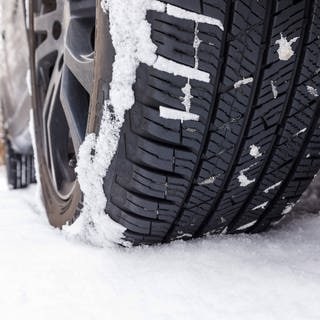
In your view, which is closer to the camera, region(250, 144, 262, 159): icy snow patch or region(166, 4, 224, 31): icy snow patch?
region(166, 4, 224, 31): icy snow patch

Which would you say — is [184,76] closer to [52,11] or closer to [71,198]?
[71,198]

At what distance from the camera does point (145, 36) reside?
2.84 ft

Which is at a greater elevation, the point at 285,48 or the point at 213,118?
the point at 285,48

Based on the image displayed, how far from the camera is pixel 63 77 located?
131 centimetres

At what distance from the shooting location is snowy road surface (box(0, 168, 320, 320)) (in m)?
0.84

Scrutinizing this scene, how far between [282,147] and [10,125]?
177 cm

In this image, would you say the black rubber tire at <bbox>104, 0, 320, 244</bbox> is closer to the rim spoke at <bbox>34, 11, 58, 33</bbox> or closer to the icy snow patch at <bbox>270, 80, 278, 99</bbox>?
the icy snow patch at <bbox>270, 80, 278, 99</bbox>

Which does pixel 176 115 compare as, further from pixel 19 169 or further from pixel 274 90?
pixel 19 169

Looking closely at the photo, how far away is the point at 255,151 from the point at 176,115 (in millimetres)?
187

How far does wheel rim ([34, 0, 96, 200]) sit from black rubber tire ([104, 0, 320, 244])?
226 millimetres

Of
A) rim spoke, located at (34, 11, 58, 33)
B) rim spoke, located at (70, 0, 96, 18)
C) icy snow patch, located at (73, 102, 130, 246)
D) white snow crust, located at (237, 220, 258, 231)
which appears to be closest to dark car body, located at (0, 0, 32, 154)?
rim spoke, located at (34, 11, 58, 33)

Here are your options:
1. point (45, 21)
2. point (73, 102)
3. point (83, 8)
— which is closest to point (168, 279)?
point (73, 102)

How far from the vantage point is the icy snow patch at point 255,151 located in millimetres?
985

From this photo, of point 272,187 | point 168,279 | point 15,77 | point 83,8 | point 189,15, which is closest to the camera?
point 189,15
